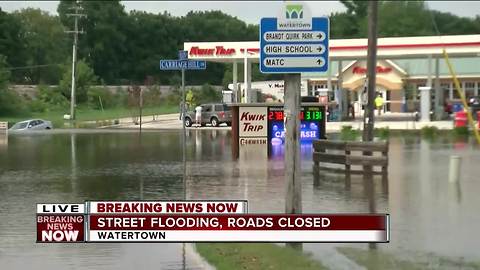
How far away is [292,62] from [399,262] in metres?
2.82

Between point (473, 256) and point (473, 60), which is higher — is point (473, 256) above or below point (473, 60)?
below

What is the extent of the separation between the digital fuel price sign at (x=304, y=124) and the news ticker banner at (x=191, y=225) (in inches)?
740

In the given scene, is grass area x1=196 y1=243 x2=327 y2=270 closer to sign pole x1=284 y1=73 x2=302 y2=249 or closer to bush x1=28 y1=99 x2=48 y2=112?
sign pole x1=284 y1=73 x2=302 y2=249

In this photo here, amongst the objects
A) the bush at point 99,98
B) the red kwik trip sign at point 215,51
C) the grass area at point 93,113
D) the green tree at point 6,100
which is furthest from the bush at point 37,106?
the red kwik trip sign at point 215,51

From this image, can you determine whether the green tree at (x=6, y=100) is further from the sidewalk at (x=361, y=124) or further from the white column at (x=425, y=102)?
the white column at (x=425, y=102)

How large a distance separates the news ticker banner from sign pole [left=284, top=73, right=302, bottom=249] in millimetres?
1530

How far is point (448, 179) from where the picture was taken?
18.0 meters

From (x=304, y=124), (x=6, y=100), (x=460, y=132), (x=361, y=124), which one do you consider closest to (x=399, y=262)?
(x=304, y=124)

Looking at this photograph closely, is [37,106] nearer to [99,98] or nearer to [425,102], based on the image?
[99,98]

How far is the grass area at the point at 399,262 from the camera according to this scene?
29.9 feet

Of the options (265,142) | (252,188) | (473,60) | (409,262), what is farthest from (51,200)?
(473,60)

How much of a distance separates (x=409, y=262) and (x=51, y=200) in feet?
27.8

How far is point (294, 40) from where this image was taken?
898 cm

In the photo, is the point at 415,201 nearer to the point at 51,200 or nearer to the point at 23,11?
the point at 51,200
